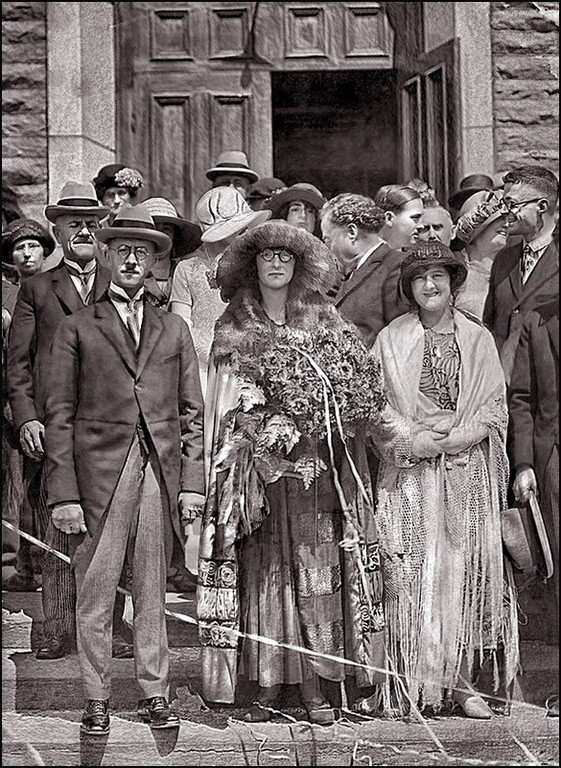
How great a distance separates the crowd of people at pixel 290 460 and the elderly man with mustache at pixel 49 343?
10 mm

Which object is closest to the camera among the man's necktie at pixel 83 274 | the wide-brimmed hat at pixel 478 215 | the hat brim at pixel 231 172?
the man's necktie at pixel 83 274

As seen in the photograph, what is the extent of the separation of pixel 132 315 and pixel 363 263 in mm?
1028

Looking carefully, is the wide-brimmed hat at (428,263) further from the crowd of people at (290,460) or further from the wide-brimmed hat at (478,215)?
the wide-brimmed hat at (478,215)

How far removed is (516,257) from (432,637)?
1.59 m

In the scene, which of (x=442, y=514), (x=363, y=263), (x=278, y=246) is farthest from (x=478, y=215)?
(x=442, y=514)

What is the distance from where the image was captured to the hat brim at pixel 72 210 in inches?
225

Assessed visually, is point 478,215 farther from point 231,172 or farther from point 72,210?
point 72,210

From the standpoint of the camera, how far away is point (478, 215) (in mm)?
5871

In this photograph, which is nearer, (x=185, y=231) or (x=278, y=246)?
(x=278, y=246)

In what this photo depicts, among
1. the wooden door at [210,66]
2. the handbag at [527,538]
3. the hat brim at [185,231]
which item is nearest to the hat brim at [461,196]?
the wooden door at [210,66]

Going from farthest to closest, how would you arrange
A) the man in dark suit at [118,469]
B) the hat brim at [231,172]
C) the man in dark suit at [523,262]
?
the hat brim at [231,172], the man in dark suit at [523,262], the man in dark suit at [118,469]

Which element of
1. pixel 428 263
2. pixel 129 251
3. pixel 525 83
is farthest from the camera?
pixel 525 83

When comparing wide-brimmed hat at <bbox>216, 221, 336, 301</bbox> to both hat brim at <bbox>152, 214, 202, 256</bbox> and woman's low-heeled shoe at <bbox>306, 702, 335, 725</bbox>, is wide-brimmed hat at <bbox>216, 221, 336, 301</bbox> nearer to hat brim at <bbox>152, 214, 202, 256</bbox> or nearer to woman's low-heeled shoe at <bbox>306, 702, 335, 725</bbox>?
hat brim at <bbox>152, 214, 202, 256</bbox>

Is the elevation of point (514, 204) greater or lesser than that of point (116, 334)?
greater
